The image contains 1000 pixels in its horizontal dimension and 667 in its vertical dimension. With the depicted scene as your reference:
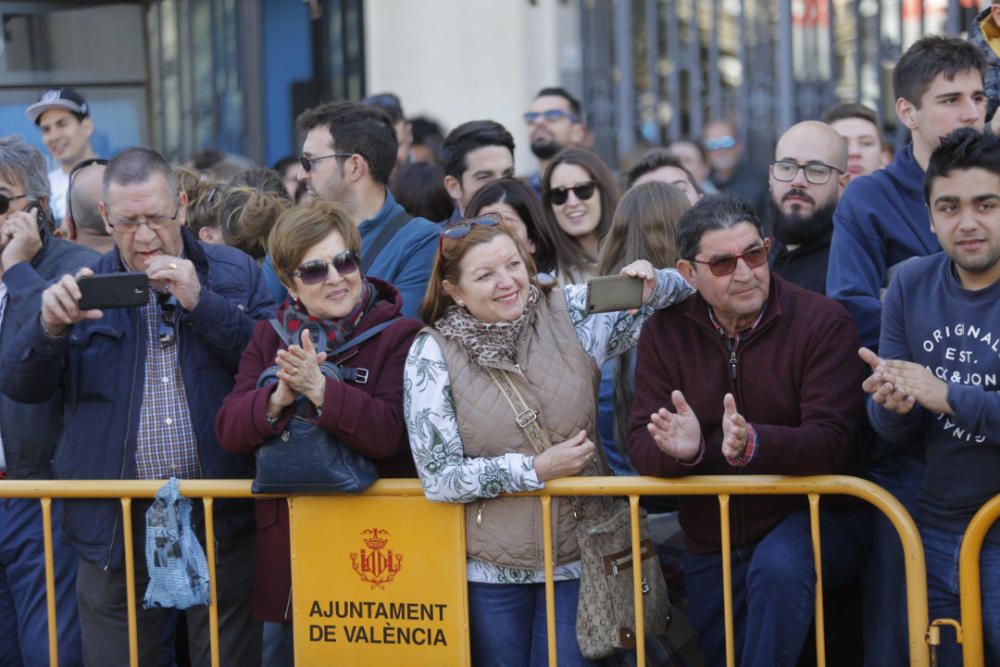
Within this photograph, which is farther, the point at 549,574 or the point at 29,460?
the point at 29,460

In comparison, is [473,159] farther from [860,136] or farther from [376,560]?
[376,560]

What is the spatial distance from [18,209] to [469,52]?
17.4ft

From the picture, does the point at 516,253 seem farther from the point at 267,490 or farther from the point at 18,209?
the point at 18,209

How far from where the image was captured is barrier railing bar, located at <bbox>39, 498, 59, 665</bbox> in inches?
187

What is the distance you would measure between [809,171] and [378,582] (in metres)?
2.24

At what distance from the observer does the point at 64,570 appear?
5.18 metres

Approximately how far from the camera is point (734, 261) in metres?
4.37

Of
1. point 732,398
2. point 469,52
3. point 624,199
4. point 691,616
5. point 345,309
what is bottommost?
point 691,616

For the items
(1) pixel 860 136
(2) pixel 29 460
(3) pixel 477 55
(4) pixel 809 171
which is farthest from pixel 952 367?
(3) pixel 477 55

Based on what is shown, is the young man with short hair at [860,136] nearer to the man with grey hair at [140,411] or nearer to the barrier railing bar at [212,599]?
the man with grey hair at [140,411]

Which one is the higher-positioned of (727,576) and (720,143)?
(720,143)

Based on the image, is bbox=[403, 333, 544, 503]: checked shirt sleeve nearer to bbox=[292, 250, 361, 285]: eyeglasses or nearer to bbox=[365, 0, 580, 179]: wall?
bbox=[292, 250, 361, 285]: eyeglasses

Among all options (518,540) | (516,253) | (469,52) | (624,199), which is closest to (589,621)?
(518,540)

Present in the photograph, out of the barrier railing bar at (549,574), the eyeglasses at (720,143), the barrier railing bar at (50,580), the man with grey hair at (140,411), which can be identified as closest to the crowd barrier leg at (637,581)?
the barrier railing bar at (549,574)
